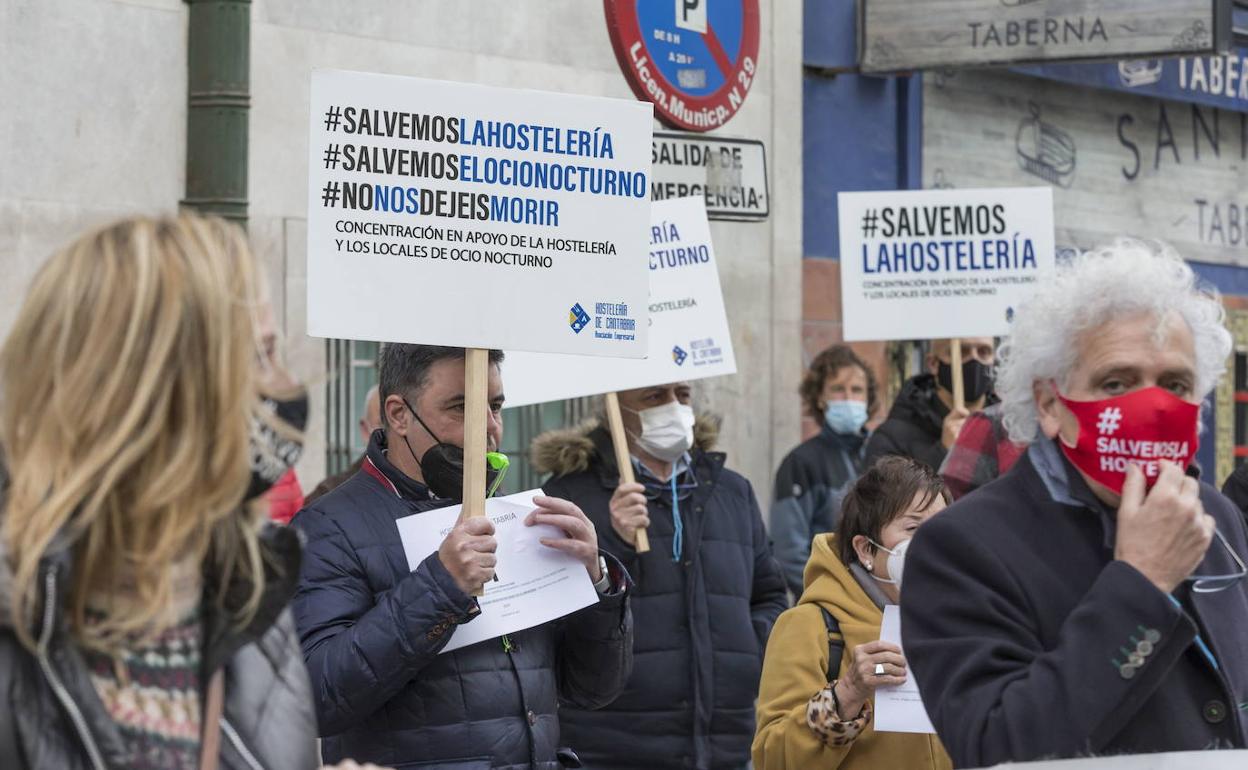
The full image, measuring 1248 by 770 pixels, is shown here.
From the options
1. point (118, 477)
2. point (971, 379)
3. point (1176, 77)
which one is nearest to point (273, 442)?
point (118, 477)

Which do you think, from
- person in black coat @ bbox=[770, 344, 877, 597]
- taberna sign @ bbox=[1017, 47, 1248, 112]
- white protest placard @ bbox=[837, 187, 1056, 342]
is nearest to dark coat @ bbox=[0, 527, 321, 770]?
person in black coat @ bbox=[770, 344, 877, 597]

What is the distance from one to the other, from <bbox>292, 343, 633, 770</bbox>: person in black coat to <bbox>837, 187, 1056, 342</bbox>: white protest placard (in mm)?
4042

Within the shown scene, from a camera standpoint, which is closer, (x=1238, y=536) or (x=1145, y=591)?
(x=1145, y=591)

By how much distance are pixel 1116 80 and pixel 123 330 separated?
1378 cm

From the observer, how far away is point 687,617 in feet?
20.9

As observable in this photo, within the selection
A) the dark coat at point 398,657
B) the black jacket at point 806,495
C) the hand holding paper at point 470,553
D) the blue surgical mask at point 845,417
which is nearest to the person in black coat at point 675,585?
the dark coat at point 398,657

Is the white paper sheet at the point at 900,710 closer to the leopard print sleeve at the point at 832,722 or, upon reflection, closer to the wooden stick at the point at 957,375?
the leopard print sleeve at the point at 832,722

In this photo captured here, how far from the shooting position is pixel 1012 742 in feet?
10.3

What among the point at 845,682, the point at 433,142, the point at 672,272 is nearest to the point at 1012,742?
the point at 845,682

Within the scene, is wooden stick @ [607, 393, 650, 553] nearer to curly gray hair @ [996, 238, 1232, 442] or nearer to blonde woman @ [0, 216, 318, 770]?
curly gray hair @ [996, 238, 1232, 442]

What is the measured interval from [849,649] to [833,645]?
4 cm

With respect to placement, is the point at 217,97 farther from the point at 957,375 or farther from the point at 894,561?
the point at 894,561

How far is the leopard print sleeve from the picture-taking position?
15.0 ft

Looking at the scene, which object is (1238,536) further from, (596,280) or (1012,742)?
(596,280)
